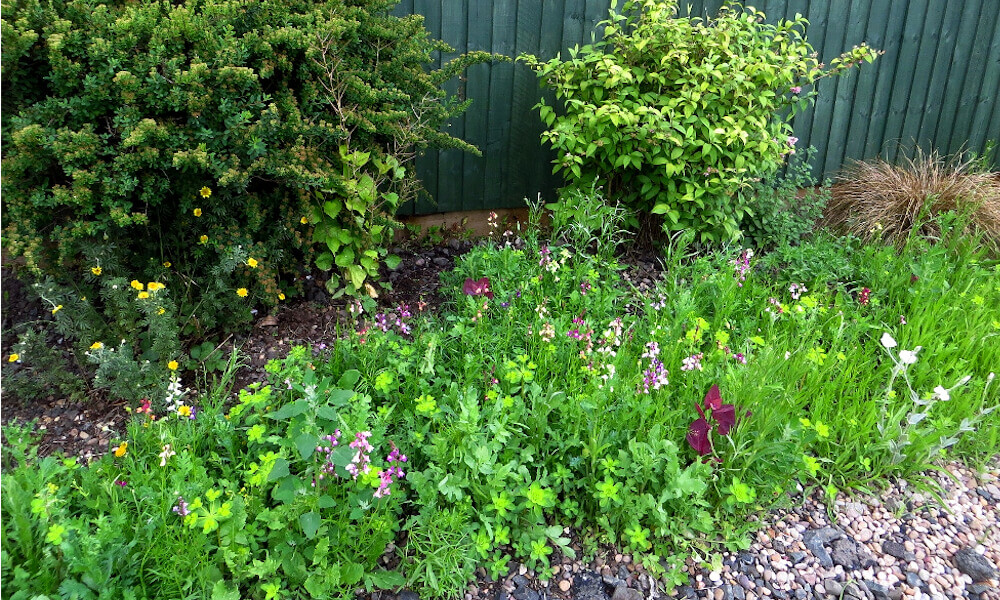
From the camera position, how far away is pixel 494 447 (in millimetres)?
2088

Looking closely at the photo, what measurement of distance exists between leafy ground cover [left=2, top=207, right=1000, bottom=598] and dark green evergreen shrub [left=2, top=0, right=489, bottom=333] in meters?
0.53

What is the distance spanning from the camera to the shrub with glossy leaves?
3580 mm

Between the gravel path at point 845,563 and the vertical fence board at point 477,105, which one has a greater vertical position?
the vertical fence board at point 477,105

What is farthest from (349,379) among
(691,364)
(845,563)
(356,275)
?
(845,563)

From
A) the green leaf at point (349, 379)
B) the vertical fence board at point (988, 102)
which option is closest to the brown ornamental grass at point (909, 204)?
the vertical fence board at point (988, 102)

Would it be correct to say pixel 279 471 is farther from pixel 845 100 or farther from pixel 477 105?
pixel 845 100

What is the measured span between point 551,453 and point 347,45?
6.23 feet

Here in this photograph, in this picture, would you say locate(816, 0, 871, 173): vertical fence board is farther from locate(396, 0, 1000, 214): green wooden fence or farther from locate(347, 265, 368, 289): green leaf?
locate(347, 265, 368, 289): green leaf

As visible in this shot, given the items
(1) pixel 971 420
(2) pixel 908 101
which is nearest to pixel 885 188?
(2) pixel 908 101

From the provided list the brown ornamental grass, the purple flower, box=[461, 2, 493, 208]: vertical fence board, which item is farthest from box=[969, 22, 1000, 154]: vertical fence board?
the purple flower

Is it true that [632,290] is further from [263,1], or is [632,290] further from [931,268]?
[263,1]

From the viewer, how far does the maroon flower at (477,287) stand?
2.99 m

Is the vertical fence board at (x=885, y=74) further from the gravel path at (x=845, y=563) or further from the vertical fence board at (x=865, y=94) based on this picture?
the gravel path at (x=845, y=563)

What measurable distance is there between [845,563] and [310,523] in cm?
163
